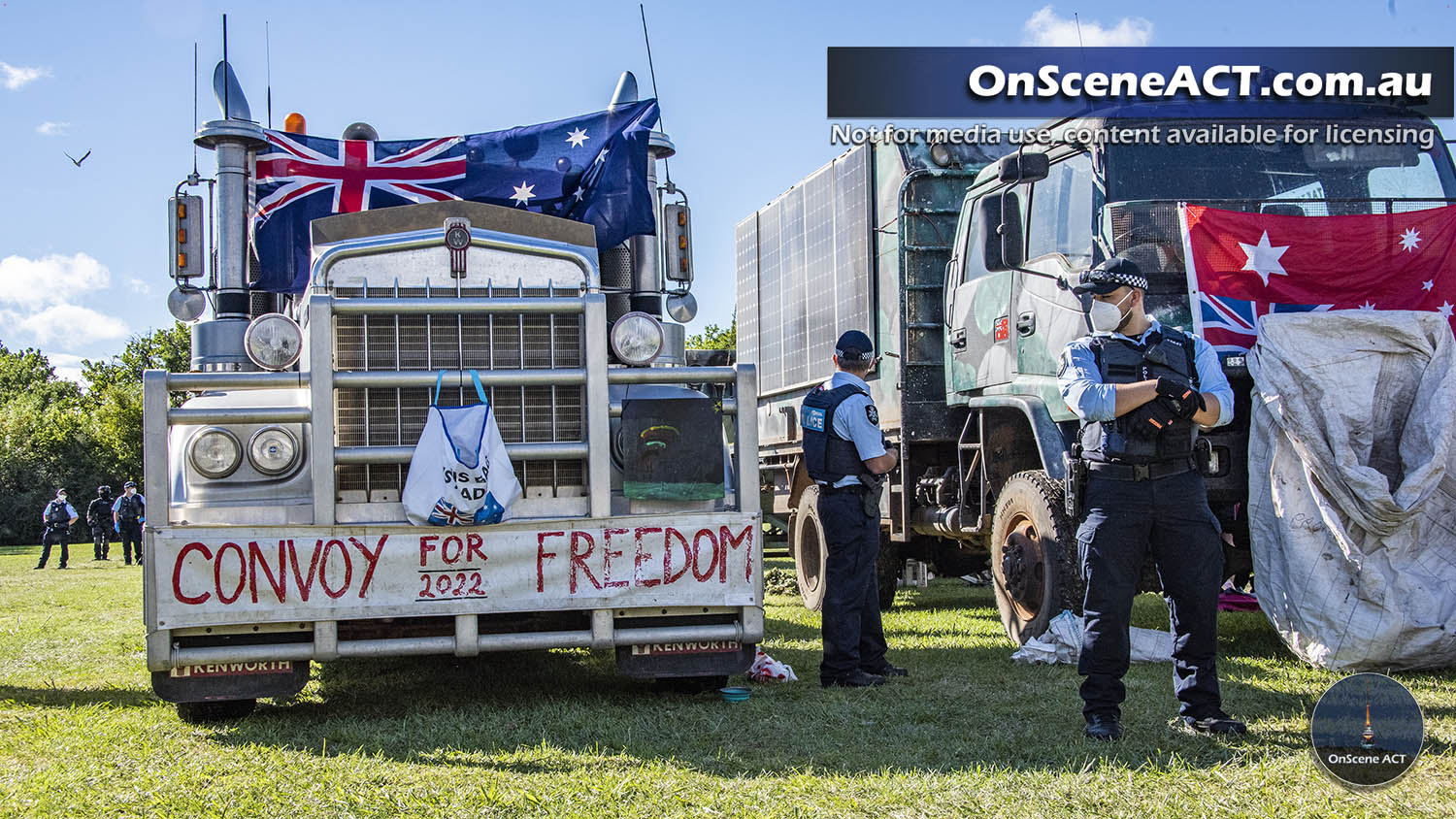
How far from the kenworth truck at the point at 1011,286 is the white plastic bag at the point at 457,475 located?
293 cm

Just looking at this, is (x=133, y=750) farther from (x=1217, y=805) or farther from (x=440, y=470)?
(x=1217, y=805)

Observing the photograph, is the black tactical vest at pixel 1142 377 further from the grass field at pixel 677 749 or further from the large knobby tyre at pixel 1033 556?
the large knobby tyre at pixel 1033 556

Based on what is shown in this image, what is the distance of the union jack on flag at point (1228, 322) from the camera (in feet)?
22.2

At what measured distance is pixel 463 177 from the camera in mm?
8102

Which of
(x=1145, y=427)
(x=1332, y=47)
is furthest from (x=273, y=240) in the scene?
(x=1332, y=47)

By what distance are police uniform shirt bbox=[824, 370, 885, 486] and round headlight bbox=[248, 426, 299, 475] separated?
2680 millimetres

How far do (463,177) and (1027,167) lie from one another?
11.3ft

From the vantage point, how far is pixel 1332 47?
8672 mm

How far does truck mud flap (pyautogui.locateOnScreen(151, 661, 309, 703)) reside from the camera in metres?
5.41

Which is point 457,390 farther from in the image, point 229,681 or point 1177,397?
point 1177,397

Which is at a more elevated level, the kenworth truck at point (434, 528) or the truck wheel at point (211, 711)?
the kenworth truck at point (434, 528)

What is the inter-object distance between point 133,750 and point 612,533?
2100 mm

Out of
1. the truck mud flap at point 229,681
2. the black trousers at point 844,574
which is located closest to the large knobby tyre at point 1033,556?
the black trousers at point 844,574

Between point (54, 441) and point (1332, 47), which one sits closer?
point (1332, 47)
